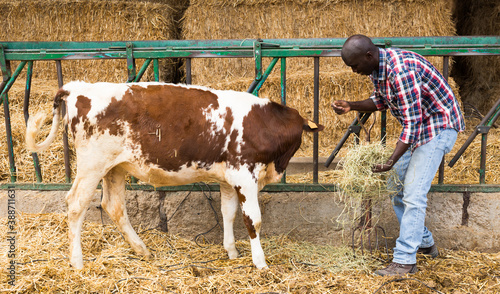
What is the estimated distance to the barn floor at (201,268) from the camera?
3.75m

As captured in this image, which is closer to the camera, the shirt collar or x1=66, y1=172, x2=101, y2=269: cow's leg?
the shirt collar

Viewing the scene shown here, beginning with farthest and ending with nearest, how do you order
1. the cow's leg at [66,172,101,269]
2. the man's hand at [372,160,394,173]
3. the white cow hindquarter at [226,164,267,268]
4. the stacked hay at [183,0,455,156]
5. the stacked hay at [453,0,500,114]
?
the stacked hay at [453,0,500,114] → the stacked hay at [183,0,455,156] → the white cow hindquarter at [226,164,267,268] → the cow's leg at [66,172,101,269] → the man's hand at [372,160,394,173]

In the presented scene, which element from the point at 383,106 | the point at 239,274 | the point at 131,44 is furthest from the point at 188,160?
the point at 383,106

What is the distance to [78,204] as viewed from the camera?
3.86 metres

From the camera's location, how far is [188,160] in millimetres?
3924

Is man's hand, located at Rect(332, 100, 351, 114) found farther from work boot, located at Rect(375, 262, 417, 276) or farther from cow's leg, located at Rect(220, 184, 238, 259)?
work boot, located at Rect(375, 262, 417, 276)

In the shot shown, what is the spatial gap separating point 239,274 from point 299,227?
101 cm

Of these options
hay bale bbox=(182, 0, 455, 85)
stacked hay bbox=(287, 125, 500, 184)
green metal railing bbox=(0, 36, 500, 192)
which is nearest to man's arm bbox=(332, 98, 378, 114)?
green metal railing bbox=(0, 36, 500, 192)

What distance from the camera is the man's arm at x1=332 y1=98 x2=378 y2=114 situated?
3928mm

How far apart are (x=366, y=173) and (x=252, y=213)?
40.1 inches

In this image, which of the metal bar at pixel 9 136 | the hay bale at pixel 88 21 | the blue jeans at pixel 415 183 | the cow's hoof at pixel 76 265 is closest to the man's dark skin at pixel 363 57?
the blue jeans at pixel 415 183

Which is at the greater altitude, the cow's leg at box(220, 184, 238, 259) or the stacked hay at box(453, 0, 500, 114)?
the stacked hay at box(453, 0, 500, 114)

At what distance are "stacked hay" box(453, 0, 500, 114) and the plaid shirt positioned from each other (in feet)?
19.9

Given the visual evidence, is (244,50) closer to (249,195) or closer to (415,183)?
(249,195)
